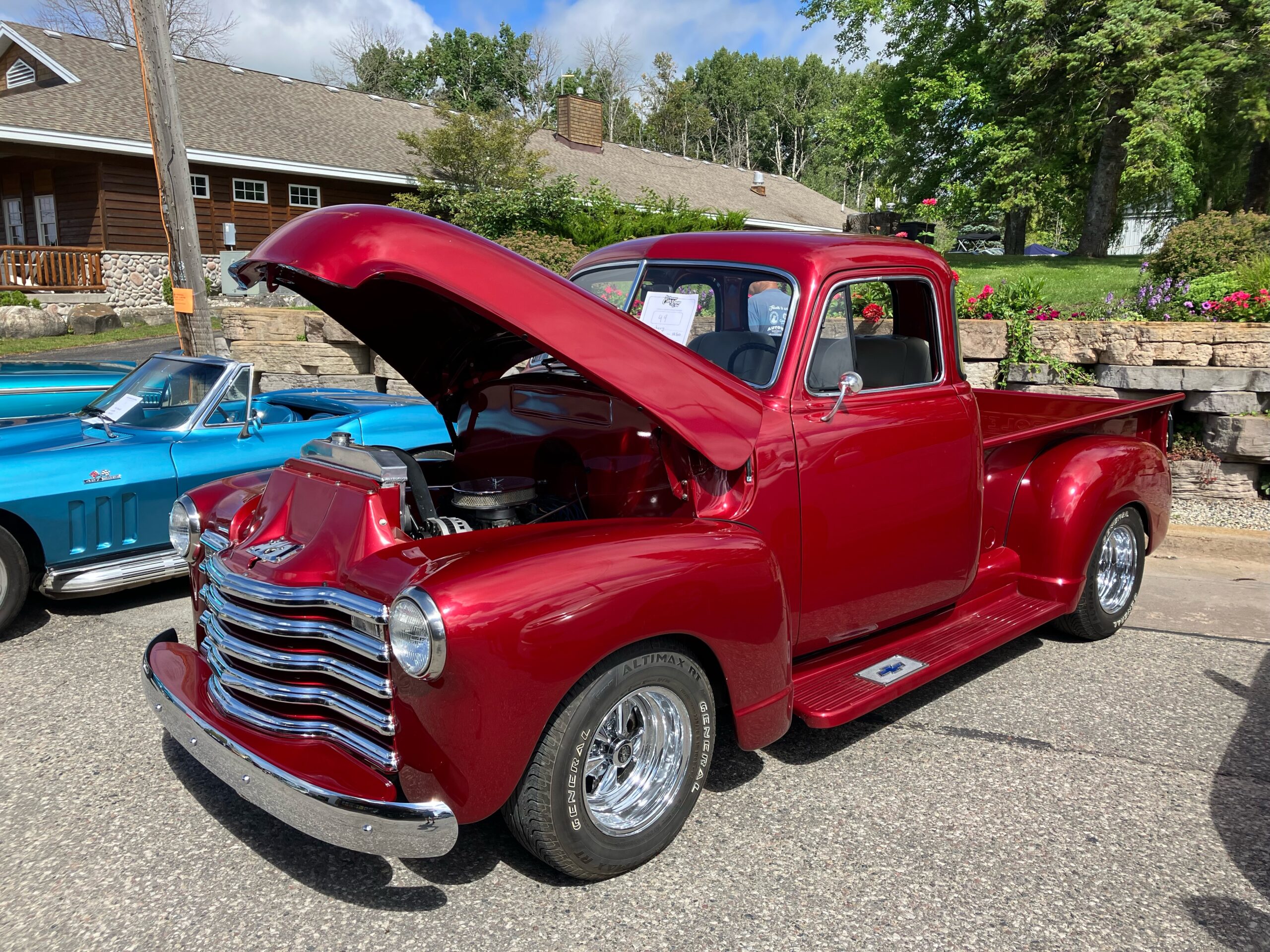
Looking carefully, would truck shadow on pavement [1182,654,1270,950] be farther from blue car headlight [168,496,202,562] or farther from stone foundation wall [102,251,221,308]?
stone foundation wall [102,251,221,308]

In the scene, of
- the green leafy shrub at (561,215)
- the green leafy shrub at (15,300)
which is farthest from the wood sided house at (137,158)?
the green leafy shrub at (561,215)

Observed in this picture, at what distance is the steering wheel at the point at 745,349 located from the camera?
353 centimetres

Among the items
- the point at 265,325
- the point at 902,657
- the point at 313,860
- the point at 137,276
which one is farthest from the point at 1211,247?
the point at 137,276

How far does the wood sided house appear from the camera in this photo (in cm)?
1959

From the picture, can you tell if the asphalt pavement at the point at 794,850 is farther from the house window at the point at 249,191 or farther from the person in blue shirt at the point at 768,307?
the house window at the point at 249,191

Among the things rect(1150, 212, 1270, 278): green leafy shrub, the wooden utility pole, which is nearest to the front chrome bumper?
→ the wooden utility pole

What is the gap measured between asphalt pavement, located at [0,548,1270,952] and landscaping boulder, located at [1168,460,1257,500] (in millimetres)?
3793

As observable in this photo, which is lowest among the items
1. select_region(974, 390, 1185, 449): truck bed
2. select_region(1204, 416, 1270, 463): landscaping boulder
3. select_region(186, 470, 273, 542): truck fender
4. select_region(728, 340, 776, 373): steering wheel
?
select_region(1204, 416, 1270, 463): landscaping boulder

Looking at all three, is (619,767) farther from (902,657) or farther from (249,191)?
(249,191)

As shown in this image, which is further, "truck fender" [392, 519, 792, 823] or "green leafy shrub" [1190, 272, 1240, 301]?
"green leafy shrub" [1190, 272, 1240, 301]

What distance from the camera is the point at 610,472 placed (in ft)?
11.4

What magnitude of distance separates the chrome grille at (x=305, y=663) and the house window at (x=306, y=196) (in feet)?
74.4

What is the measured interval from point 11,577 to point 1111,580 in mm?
5744

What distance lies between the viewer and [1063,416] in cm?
545
